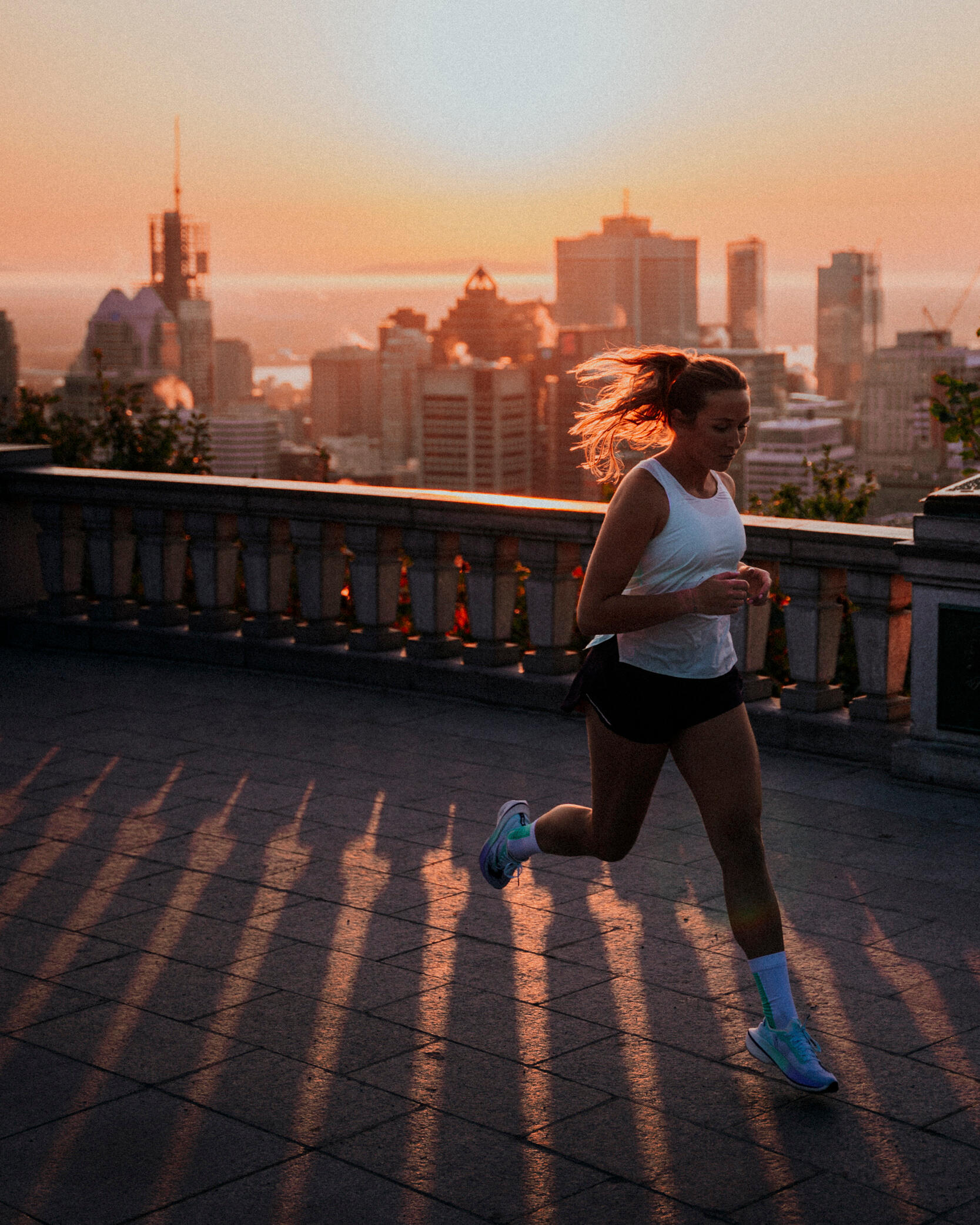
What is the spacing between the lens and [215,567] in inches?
416

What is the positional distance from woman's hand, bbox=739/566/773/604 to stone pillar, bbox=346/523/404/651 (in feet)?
17.7

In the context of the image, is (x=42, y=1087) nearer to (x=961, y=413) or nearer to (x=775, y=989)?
(x=775, y=989)

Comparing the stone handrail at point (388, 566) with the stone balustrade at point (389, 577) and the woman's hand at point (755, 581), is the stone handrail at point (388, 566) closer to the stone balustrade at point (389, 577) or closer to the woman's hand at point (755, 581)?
the stone balustrade at point (389, 577)

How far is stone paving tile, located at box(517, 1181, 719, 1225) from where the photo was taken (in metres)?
3.57

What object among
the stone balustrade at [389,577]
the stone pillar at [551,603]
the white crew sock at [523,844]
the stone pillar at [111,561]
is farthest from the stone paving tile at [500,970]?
the stone pillar at [111,561]

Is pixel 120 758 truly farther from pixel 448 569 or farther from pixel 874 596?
pixel 874 596

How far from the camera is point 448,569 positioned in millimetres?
9531

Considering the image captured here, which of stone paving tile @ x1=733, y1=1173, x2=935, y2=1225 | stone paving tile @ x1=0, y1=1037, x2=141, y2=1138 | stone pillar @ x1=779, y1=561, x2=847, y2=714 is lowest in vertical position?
stone paving tile @ x1=0, y1=1037, x2=141, y2=1138

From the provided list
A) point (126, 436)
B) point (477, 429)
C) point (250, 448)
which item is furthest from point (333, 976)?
point (477, 429)

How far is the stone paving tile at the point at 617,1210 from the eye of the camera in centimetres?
Result: 357

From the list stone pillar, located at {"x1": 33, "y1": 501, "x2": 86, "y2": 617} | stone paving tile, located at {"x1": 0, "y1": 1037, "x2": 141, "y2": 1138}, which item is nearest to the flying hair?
stone paving tile, located at {"x1": 0, "y1": 1037, "x2": 141, "y2": 1138}

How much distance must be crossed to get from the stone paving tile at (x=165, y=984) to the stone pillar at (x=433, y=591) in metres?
4.39

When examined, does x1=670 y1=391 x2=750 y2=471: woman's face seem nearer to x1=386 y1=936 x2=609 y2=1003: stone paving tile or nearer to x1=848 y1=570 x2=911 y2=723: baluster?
x1=386 y1=936 x2=609 y2=1003: stone paving tile

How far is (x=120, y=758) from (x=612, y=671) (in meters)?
4.21
